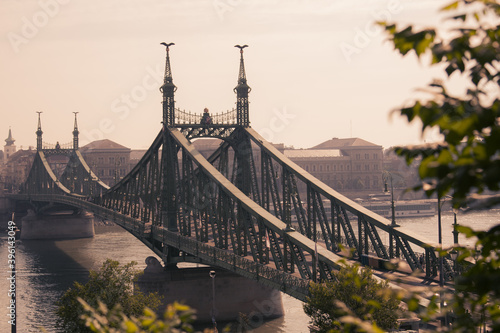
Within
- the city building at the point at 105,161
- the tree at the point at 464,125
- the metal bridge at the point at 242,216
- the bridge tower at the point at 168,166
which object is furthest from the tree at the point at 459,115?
the city building at the point at 105,161

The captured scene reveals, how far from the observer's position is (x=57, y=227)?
133000 mm

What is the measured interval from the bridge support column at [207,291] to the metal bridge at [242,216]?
1.85 metres

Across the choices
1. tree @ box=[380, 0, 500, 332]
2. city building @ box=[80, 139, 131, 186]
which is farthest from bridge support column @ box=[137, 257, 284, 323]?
city building @ box=[80, 139, 131, 186]

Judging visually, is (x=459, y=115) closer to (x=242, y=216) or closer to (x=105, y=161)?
(x=242, y=216)

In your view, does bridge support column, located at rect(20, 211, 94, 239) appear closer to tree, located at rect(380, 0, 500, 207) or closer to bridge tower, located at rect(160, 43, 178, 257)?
bridge tower, located at rect(160, 43, 178, 257)

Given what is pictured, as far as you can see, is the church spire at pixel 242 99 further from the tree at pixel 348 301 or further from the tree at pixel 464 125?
the tree at pixel 464 125

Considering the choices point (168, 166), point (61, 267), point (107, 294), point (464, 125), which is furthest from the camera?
point (61, 267)

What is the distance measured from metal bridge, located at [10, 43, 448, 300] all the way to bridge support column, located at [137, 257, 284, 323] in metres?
1.85

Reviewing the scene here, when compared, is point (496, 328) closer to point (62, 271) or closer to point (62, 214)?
point (62, 271)

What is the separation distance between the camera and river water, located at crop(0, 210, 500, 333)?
59375 millimetres

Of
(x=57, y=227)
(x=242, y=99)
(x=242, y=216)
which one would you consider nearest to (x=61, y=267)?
(x=242, y=99)

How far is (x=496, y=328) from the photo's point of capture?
659 cm

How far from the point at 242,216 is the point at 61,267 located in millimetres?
46106

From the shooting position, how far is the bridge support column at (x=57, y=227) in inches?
5202
